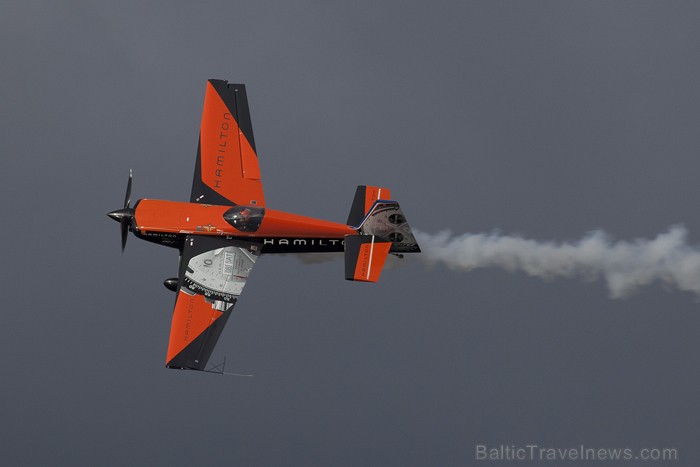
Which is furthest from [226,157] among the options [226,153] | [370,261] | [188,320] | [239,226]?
[370,261]

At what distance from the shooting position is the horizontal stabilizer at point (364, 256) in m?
43.7

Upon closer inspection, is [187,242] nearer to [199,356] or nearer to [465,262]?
[199,356]

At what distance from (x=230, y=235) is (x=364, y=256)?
4328 mm

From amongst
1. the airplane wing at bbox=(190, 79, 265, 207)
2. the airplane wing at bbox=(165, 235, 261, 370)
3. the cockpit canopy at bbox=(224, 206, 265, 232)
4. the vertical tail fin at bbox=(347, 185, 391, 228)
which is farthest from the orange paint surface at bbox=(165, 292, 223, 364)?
the vertical tail fin at bbox=(347, 185, 391, 228)

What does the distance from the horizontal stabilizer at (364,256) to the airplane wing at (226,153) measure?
360cm

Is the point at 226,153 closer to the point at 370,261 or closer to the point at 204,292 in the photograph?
the point at 204,292

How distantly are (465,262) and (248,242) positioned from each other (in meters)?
6.99

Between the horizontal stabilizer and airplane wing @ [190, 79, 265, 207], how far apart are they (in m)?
3.60

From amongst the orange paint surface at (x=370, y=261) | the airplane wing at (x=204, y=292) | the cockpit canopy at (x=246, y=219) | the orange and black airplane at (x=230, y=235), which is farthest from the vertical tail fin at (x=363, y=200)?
the airplane wing at (x=204, y=292)

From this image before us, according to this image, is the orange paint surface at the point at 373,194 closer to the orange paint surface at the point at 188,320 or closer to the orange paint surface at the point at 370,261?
the orange paint surface at the point at 370,261

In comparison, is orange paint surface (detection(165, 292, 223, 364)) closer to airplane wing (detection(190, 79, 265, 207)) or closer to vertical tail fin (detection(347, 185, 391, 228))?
airplane wing (detection(190, 79, 265, 207))

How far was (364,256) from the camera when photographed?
4394 centimetres

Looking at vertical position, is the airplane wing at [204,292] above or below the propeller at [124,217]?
below

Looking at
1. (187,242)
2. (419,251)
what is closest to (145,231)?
(187,242)
